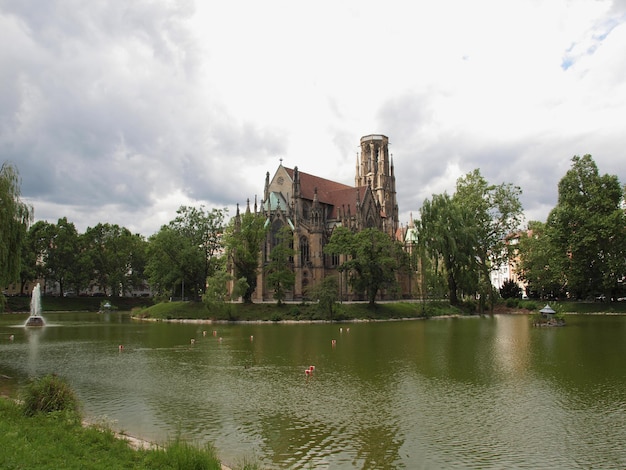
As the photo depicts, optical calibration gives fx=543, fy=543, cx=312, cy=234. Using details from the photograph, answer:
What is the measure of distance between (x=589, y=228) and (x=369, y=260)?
26.6m

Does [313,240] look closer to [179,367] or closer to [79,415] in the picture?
[179,367]

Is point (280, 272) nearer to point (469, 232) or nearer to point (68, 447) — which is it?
point (469, 232)

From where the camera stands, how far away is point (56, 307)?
91.9 metres

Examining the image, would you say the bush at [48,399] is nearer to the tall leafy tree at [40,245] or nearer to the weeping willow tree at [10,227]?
the weeping willow tree at [10,227]

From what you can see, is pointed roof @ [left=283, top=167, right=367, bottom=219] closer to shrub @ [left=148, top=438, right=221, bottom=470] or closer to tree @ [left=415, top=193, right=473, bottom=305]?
tree @ [left=415, top=193, right=473, bottom=305]

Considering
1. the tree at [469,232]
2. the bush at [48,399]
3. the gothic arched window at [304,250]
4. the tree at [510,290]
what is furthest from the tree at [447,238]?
the bush at [48,399]

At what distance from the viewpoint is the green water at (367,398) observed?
1270cm

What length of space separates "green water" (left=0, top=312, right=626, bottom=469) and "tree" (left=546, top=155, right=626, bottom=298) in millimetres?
34090

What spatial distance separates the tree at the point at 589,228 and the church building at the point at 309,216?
29.2 m

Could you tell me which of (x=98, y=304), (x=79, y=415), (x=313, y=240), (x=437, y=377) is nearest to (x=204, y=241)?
(x=313, y=240)

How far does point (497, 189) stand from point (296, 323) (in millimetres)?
35235

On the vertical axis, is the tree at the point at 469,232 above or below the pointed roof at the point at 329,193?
below

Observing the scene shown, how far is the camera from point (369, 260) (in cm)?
6328

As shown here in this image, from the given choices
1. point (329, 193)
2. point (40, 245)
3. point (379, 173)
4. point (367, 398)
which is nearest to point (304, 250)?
point (329, 193)
